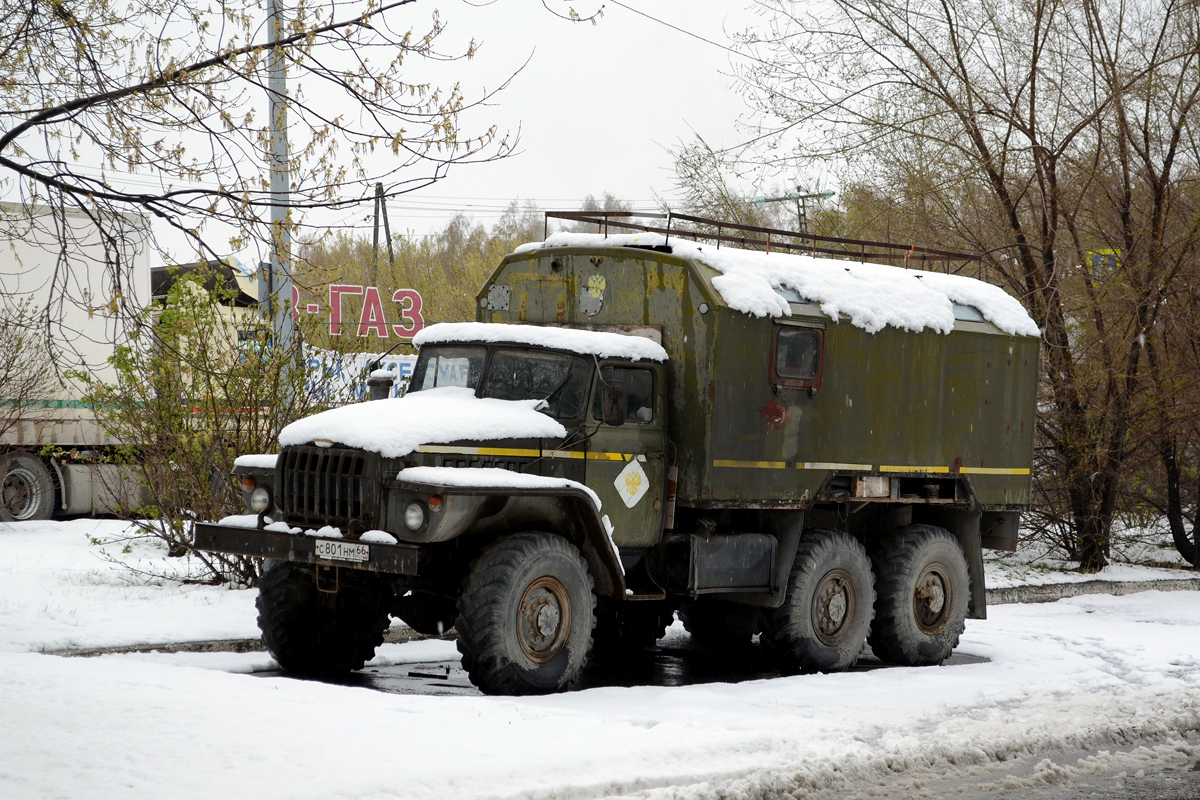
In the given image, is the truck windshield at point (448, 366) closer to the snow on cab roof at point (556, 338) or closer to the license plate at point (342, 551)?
the snow on cab roof at point (556, 338)

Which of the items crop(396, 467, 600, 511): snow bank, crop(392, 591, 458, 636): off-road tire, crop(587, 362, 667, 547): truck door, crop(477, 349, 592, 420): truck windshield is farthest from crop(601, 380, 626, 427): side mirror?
crop(392, 591, 458, 636): off-road tire

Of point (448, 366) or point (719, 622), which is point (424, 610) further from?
point (719, 622)

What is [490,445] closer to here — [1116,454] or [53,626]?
[53,626]

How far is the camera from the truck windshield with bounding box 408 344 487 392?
9.74m

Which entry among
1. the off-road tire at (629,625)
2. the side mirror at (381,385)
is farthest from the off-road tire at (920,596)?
the side mirror at (381,385)

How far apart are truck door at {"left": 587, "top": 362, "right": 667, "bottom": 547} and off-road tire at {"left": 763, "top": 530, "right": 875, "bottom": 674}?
1.42 m

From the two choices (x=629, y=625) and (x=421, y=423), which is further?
(x=629, y=625)

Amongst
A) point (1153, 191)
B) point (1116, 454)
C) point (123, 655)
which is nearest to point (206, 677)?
point (123, 655)

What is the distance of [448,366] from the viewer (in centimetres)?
987

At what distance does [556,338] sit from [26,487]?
42.8 ft

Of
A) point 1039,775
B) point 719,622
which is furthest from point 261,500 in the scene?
point 1039,775

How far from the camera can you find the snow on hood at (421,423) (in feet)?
27.9

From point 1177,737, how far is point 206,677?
600 centimetres

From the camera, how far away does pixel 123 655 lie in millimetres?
9578
